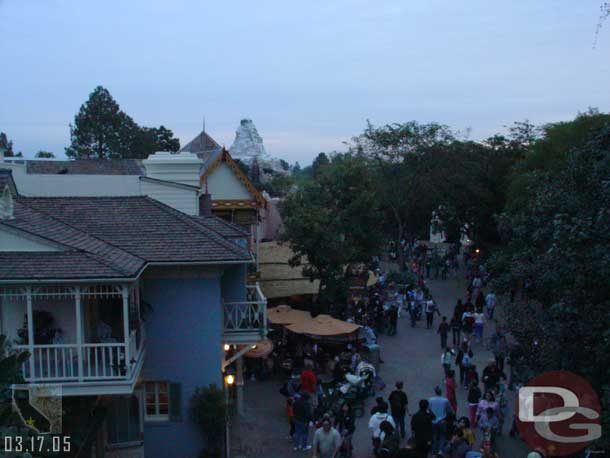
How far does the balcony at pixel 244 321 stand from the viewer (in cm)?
1417

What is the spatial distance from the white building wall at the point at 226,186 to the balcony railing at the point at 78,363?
15.4m

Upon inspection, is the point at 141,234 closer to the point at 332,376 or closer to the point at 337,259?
the point at 332,376

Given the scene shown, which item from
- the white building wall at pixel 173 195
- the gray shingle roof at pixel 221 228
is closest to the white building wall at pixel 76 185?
the white building wall at pixel 173 195

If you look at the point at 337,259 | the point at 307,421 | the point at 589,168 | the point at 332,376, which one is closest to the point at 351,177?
the point at 337,259

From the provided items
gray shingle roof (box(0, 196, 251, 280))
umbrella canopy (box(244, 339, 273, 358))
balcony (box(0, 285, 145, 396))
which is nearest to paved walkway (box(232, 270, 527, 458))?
umbrella canopy (box(244, 339, 273, 358))

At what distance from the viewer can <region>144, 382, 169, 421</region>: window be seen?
527 inches

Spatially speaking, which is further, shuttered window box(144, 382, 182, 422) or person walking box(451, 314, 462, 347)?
person walking box(451, 314, 462, 347)

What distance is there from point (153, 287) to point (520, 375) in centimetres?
786

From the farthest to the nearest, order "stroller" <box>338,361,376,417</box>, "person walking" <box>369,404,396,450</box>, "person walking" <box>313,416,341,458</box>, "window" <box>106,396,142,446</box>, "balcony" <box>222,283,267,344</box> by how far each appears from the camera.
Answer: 1. "stroller" <box>338,361,376,417</box>
2. "balcony" <box>222,283,267,344</box>
3. "window" <box>106,396,142,446</box>
4. "person walking" <box>369,404,396,450</box>
5. "person walking" <box>313,416,341,458</box>

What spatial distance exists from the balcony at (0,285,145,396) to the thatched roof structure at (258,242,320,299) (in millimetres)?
11738

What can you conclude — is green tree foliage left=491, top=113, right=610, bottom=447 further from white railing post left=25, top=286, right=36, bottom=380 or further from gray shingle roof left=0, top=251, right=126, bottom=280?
white railing post left=25, top=286, right=36, bottom=380

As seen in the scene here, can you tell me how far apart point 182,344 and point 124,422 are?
6.96 ft

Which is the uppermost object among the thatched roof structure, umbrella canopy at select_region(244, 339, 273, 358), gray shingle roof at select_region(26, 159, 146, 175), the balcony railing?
gray shingle roof at select_region(26, 159, 146, 175)

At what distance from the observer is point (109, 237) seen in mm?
13094
